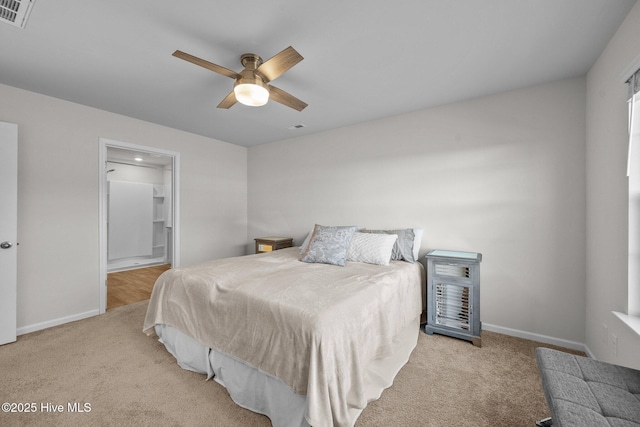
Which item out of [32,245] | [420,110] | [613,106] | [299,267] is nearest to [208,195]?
[32,245]

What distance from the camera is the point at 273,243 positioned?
400 centimetres

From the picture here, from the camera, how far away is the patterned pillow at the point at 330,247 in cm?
270

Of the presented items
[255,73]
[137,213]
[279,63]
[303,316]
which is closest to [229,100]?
[255,73]

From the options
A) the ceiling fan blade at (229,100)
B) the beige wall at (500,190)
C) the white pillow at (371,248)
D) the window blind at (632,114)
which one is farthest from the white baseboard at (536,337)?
the ceiling fan blade at (229,100)

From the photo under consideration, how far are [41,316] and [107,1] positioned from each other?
3.22 metres

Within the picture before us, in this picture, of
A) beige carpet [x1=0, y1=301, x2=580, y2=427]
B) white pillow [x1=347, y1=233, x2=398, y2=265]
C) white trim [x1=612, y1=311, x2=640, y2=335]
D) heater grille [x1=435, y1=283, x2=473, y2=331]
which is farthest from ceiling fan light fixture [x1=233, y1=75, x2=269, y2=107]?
white trim [x1=612, y1=311, x2=640, y2=335]

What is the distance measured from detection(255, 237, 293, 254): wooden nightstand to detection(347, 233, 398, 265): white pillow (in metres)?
1.49

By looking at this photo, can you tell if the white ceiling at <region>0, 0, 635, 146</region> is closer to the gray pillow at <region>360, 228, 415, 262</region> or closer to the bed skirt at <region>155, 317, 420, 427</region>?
the gray pillow at <region>360, 228, 415, 262</region>

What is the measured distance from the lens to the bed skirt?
1.44 meters

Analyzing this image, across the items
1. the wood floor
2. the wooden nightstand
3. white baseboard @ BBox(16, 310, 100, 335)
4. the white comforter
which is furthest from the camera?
the wooden nightstand

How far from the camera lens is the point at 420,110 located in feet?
10.3

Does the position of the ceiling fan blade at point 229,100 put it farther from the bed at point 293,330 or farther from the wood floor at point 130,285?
the wood floor at point 130,285

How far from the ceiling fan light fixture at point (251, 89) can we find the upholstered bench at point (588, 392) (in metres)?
2.35

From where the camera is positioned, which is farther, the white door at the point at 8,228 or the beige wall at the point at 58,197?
the beige wall at the point at 58,197
